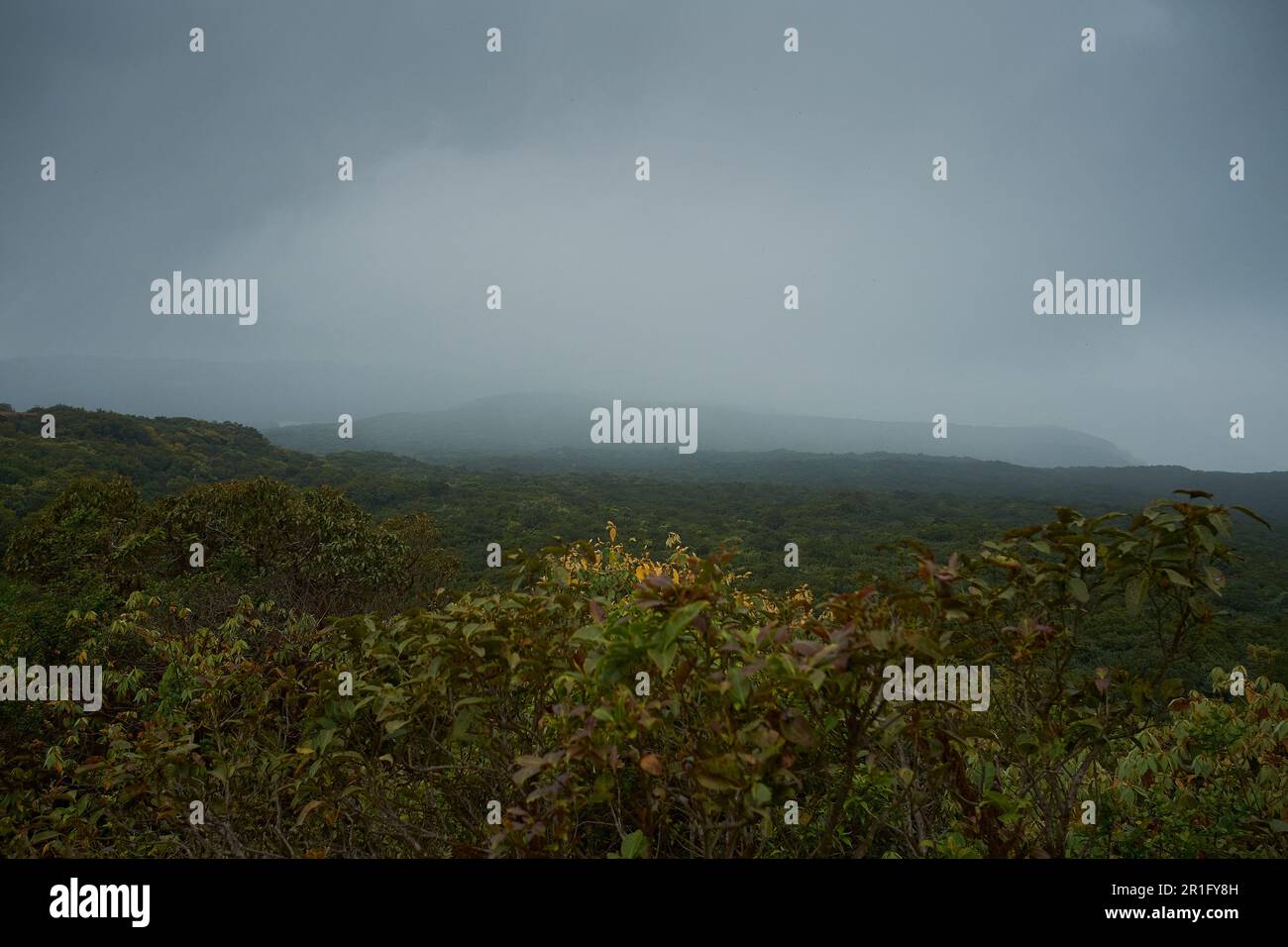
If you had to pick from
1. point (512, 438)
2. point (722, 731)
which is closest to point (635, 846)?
point (722, 731)

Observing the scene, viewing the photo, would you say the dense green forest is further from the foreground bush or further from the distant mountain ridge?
the distant mountain ridge

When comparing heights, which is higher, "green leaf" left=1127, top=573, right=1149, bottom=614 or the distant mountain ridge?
the distant mountain ridge

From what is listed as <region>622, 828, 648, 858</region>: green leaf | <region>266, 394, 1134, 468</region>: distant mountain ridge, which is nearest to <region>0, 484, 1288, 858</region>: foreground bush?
<region>622, 828, 648, 858</region>: green leaf

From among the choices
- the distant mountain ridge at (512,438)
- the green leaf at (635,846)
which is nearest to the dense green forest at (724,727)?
the green leaf at (635,846)

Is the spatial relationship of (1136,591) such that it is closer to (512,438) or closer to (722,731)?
(722,731)

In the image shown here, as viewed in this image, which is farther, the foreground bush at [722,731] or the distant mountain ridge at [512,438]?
the distant mountain ridge at [512,438]

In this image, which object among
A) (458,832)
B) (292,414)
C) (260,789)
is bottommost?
(458,832)

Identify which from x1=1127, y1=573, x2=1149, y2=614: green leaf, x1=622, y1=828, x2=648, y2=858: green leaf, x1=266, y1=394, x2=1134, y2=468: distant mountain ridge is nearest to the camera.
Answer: x1=622, y1=828, x2=648, y2=858: green leaf

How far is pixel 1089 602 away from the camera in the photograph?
6.33ft

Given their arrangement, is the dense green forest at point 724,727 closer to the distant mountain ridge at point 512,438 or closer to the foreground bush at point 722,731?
the foreground bush at point 722,731

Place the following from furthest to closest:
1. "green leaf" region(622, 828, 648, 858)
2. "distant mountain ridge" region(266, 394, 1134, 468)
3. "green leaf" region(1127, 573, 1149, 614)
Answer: "distant mountain ridge" region(266, 394, 1134, 468) < "green leaf" region(1127, 573, 1149, 614) < "green leaf" region(622, 828, 648, 858)
